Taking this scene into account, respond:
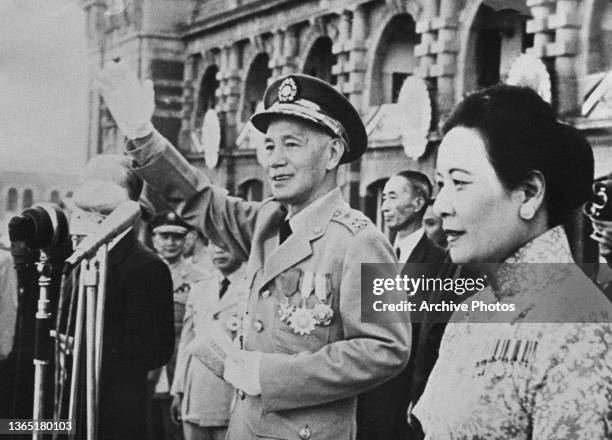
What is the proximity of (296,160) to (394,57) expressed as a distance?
A: 3.63 meters

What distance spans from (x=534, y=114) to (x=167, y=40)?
4.68 meters

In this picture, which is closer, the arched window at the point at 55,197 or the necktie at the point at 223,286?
the necktie at the point at 223,286

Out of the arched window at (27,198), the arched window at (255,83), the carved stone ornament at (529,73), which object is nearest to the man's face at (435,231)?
the carved stone ornament at (529,73)

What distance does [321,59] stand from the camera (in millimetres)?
6422

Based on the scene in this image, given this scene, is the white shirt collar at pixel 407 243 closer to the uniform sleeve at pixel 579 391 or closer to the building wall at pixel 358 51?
the building wall at pixel 358 51

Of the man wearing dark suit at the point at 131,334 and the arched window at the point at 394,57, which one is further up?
the arched window at the point at 394,57

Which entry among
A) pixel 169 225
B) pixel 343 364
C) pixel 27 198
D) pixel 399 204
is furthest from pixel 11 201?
pixel 343 364

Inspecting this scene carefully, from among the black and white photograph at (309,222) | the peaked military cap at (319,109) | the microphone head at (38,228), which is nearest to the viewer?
the black and white photograph at (309,222)

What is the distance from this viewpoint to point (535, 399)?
137 centimetres

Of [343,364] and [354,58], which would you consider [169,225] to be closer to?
[354,58]

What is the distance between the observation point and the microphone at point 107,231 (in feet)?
8.87

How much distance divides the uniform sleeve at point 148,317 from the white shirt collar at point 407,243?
2.94 feet

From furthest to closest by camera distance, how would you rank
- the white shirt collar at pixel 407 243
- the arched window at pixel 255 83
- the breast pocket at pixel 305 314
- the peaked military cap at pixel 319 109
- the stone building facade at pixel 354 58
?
the arched window at pixel 255 83
the stone building facade at pixel 354 58
the white shirt collar at pixel 407 243
the peaked military cap at pixel 319 109
the breast pocket at pixel 305 314

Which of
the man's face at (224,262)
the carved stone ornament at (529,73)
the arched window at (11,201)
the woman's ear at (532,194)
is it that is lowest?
the woman's ear at (532,194)
